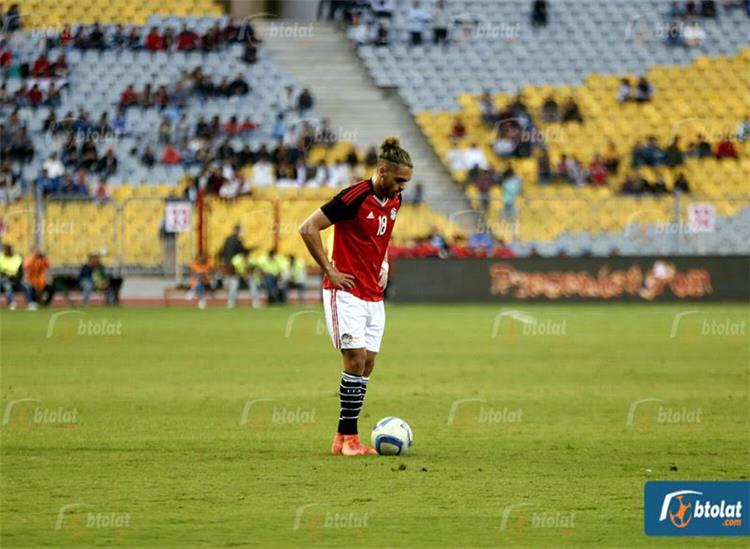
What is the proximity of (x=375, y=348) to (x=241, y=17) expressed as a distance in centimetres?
3781

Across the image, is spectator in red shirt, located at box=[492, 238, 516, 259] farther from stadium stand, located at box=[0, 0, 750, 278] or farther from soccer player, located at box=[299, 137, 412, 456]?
soccer player, located at box=[299, 137, 412, 456]

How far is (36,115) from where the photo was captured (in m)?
43.8

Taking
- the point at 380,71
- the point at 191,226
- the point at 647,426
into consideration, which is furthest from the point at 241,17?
the point at 647,426

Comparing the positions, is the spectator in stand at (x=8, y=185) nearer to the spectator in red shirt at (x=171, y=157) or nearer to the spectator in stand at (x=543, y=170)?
the spectator in red shirt at (x=171, y=157)

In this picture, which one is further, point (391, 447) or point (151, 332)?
point (151, 332)

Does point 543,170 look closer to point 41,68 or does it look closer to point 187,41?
point 187,41

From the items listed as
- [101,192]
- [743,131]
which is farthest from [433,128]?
[101,192]

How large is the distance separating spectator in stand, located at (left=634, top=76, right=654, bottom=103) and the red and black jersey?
119ft

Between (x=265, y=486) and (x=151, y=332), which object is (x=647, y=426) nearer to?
(x=265, y=486)

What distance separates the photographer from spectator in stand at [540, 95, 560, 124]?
4584 cm

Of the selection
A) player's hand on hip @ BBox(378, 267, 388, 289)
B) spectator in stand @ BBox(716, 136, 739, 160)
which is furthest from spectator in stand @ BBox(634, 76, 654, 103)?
player's hand on hip @ BBox(378, 267, 388, 289)

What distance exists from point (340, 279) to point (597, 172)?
32025 mm

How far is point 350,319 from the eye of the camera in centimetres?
1233

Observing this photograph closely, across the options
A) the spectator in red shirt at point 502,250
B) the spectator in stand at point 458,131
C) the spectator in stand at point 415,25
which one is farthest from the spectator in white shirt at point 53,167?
the spectator in stand at point 415,25
